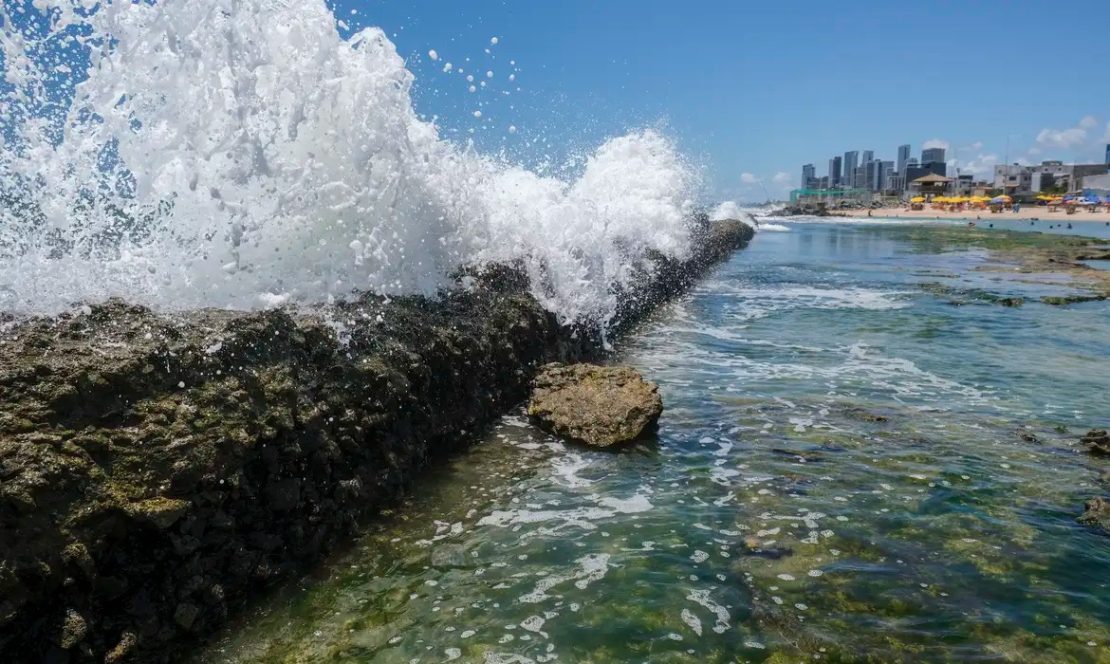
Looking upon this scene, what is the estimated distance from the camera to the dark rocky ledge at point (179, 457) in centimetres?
291

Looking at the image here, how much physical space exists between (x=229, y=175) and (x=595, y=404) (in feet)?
11.3

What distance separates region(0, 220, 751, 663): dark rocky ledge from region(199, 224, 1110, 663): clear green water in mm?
294

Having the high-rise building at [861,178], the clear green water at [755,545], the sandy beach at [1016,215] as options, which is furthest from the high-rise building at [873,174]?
the clear green water at [755,545]

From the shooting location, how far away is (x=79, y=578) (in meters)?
2.97

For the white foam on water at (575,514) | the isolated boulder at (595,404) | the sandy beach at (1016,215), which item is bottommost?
the white foam on water at (575,514)

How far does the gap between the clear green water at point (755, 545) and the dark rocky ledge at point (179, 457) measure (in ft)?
0.97

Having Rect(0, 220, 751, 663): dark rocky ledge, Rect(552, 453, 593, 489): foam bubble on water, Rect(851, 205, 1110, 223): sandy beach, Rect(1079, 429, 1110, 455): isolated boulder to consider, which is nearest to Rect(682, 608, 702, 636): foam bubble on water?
Rect(552, 453, 593, 489): foam bubble on water

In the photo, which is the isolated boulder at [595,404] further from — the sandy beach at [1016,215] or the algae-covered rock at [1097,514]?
the sandy beach at [1016,215]

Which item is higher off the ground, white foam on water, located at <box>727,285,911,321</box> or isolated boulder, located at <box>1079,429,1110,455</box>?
white foam on water, located at <box>727,285,911,321</box>

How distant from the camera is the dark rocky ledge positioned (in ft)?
9.55

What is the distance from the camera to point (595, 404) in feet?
21.2

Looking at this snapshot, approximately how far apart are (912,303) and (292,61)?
43.7 feet

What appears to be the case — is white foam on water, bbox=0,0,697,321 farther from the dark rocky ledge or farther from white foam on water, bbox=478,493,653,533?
white foam on water, bbox=478,493,653,533

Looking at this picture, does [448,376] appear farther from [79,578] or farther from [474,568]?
[79,578]
